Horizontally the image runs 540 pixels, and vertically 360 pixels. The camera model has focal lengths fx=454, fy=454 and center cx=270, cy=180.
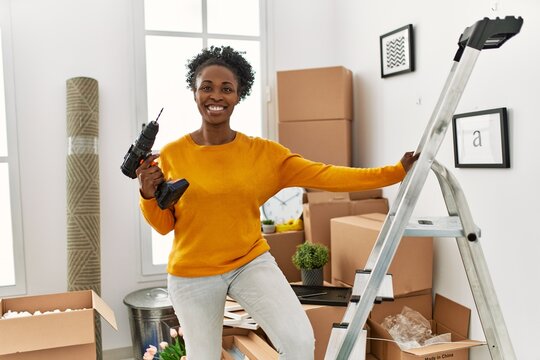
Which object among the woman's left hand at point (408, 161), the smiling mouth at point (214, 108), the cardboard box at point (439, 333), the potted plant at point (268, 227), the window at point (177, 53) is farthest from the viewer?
the window at point (177, 53)

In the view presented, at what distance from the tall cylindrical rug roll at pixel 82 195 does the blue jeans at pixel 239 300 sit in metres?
1.36

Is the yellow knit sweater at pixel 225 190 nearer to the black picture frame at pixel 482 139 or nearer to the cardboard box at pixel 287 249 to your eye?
the black picture frame at pixel 482 139

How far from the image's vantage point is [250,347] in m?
2.12

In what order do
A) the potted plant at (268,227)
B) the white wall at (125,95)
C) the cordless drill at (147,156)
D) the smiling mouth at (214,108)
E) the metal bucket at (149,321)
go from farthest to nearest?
the potted plant at (268,227) → the metal bucket at (149,321) → the white wall at (125,95) → the smiling mouth at (214,108) → the cordless drill at (147,156)

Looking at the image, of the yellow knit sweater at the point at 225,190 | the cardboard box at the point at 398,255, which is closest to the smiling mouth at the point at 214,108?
the yellow knit sweater at the point at 225,190

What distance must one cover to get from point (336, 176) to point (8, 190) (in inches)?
83.9

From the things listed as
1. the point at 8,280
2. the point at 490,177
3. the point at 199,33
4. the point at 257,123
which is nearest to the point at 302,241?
the point at 257,123

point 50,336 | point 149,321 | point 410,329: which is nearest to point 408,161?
point 410,329

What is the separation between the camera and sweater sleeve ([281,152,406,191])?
4.97 ft

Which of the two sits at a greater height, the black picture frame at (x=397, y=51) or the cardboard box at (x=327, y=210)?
the black picture frame at (x=397, y=51)

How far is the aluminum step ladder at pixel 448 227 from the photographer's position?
1.19 metres

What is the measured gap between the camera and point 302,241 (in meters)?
2.83

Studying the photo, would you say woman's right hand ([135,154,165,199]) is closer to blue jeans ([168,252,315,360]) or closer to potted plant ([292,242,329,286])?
blue jeans ([168,252,315,360])

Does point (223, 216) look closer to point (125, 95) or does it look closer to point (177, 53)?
point (125, 95)
